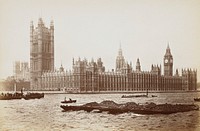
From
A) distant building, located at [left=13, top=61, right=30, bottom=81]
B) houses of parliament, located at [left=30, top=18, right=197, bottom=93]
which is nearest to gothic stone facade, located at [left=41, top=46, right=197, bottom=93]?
houses of parliament, located at [left=30, top=18, right=197, bottom=93]

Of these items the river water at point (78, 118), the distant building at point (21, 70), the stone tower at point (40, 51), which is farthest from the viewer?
the stone tower at point (40, 51)

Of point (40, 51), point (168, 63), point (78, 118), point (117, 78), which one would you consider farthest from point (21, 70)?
point (168, 63)

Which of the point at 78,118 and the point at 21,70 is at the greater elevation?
the point at 21,70

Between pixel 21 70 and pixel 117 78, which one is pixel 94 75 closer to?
pixel 117 78

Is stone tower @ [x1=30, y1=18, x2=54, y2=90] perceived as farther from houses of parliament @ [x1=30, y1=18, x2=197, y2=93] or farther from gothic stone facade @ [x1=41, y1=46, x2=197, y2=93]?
gothic stone facade @ [x1=41, y1=46, x2=197, y2=93]

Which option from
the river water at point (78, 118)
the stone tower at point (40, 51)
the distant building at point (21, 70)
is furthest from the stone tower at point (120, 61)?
the distant building at point (21, 70)

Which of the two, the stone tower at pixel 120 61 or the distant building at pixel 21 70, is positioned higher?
the stone tower at pixel 120 61

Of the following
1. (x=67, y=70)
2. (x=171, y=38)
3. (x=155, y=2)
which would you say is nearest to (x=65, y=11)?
(x=67, y=70)

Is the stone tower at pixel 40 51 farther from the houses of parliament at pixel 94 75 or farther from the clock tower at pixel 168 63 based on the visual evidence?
the clock tower at pixel 168 63
